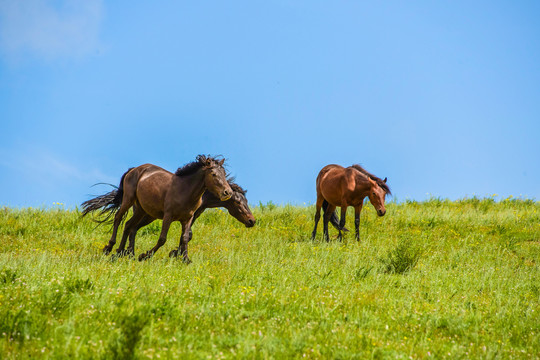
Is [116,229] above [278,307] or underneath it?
above

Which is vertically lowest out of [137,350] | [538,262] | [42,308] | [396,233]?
[137,350]

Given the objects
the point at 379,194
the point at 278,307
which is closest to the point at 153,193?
the point at 278,307

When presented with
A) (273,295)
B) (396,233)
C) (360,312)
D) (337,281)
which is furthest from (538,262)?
(273,295)

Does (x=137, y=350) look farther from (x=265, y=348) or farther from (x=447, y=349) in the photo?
(x=447, y=349)

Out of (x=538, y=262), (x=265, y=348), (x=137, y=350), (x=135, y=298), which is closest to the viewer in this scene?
(x=137, y=350)

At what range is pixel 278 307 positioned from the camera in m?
6.10

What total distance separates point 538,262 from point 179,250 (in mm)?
9410

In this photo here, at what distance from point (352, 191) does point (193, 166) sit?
630 cm

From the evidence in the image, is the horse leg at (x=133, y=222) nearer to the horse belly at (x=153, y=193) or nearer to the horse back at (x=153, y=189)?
the horse back at (x=153, y=189)

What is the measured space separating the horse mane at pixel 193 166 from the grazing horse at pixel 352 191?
5932 mm

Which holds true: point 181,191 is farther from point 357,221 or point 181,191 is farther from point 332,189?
point 357,221

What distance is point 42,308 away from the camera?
541 centimetres

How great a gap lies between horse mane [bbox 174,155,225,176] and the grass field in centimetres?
187

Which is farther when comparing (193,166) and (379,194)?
(379,194)
